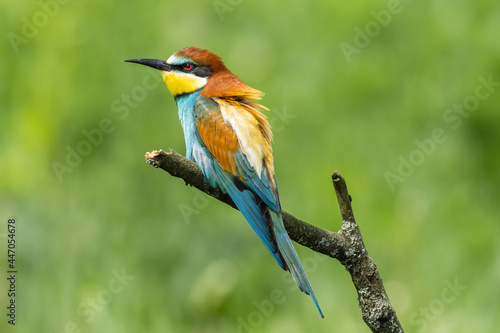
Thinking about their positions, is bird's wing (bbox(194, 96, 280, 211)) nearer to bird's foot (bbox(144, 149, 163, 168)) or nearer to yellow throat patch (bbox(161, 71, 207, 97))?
yellow throat patch (bbox(161, 71, 207, 97))

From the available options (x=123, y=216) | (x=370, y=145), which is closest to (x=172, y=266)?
(x=123, y=216)

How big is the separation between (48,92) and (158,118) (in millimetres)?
642

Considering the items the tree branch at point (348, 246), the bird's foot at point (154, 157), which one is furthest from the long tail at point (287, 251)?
the bird's foot at point (154, 157)

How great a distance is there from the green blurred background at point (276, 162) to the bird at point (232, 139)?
1.09m

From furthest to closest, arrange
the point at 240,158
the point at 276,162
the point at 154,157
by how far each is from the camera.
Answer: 1. the point at 276,162
2. the point at 240,158
3. the point at 154,157

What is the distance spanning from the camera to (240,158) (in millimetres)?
2578

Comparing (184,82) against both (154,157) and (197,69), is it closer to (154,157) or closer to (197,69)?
(197,69)

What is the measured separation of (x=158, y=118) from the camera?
4352 millimetres

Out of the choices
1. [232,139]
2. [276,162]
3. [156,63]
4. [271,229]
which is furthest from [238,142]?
[276,162]

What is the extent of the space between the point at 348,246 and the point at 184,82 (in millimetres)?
1146

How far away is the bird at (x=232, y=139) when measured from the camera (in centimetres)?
235

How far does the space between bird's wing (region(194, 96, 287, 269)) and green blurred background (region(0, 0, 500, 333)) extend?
114cm

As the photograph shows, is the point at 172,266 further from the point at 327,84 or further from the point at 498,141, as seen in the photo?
the point at 498,141

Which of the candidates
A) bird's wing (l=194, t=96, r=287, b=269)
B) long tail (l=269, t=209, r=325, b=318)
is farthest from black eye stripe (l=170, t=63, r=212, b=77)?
long tail (l=269, t=209, r=325, b=318)
